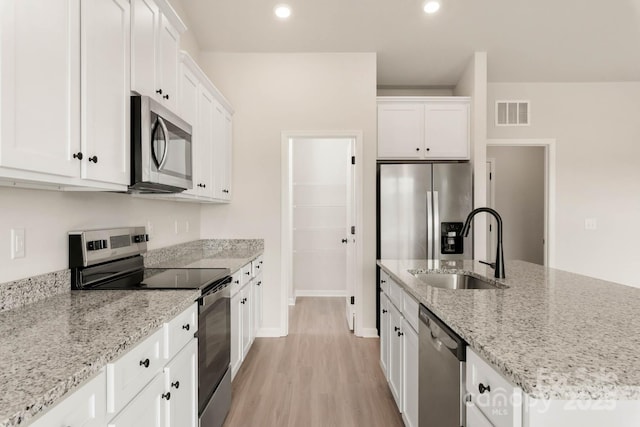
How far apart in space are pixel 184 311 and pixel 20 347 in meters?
0.61

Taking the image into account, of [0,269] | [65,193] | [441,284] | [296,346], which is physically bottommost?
[296,346]

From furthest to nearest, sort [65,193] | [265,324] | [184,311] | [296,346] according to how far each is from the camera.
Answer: [265,324] < [296,346] < [65,193] < [184,311]

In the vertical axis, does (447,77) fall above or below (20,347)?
above

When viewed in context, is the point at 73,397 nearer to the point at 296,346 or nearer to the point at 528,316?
the point at 528,316

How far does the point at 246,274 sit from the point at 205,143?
1115 millimetres

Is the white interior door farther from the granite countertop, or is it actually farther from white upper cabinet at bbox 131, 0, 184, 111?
the granite countertop

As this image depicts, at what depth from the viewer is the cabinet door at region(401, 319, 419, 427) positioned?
1.69 m

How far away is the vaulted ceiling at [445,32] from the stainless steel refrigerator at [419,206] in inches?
48.4

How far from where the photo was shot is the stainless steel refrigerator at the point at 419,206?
359cm

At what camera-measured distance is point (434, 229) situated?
358cm

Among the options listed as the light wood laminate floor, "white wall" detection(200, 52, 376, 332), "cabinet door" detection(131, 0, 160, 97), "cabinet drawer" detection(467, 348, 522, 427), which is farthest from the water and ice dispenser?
"cabinet door" detection(131, 0, 160, 97)

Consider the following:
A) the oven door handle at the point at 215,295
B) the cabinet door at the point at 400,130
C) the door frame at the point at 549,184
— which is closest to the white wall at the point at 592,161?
the door frame at the point at 549,184

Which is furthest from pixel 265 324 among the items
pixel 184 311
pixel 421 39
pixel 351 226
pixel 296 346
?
pixel 421 39

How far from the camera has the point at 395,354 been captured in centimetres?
214
